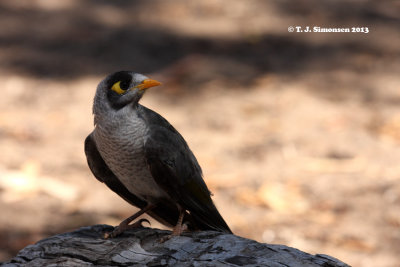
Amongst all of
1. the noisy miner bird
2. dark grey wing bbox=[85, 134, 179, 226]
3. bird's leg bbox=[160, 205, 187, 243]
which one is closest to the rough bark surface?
bird's leg bbox=[160, 205, 187, 243]

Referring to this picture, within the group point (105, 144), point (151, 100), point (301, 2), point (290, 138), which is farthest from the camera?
point (301, 2)

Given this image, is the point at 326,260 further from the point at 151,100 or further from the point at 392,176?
the point at 151,100

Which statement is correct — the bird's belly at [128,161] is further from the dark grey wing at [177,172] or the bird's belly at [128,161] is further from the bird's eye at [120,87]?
the bird's eye at [120,87]

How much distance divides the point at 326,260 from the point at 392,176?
404 centimetres

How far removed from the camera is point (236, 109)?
9.59 metres

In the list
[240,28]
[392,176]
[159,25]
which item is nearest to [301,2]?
[240,28]

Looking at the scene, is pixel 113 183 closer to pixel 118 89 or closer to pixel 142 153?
pixel 142 153

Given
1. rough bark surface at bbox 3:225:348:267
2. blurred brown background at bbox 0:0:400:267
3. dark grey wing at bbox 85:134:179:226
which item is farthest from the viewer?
blurred brown background at bbox 0:0:400:267

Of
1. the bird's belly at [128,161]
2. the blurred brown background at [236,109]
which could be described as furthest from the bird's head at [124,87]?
the blurred brown background at [236,109]

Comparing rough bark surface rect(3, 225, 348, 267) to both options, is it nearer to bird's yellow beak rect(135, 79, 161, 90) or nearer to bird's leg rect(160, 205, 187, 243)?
bird's leg rect(160, 205, 187, 243)

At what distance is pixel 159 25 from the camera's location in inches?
490

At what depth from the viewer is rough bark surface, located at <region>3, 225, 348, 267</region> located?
13.3ft

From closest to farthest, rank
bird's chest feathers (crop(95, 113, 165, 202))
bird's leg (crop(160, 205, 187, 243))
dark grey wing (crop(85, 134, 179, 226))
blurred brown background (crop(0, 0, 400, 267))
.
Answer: bird's chest feathers (crop(95, 113, 165, 202)), bird's leg (crop(160, 205, 187, 243)), dark grey wing (crop(85, 134, 179, 226)), blurred brown background (crop(0, 0, 400, 267))

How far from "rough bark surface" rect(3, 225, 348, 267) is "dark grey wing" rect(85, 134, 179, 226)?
27 cm
